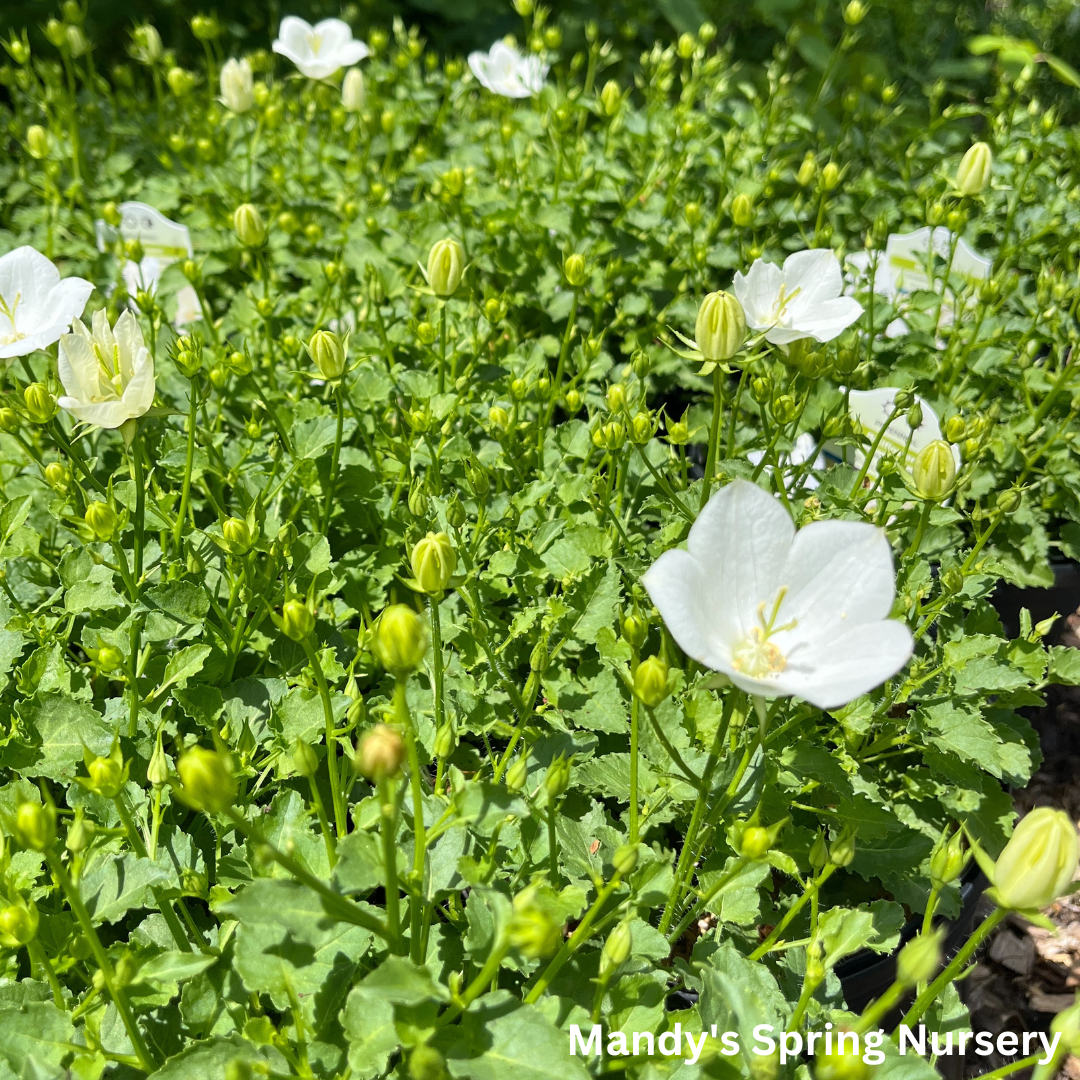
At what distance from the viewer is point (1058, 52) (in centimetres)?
625

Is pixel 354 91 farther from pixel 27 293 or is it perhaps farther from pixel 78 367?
pixel 78 367

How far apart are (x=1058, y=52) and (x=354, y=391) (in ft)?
20.8

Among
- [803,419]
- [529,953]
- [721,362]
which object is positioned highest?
[721,362]

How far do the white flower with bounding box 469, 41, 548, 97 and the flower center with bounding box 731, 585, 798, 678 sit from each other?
8.25ft

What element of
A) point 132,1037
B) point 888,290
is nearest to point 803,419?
point 888,290

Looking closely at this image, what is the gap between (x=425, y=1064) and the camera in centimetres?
92

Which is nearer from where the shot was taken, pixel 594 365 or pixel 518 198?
pixel 594 365

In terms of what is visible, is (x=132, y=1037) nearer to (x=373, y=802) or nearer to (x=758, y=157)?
(x=373, y=802)

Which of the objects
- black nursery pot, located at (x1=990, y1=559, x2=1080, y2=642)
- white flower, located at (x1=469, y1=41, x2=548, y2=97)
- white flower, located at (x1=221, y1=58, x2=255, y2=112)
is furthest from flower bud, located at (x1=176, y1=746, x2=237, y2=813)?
white flower, located at (x1=469, y1=41, x2=548, y2=97)

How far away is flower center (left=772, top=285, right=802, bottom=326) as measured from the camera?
1.80 metres

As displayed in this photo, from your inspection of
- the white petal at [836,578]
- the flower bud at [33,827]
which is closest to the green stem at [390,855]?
the flower bud at [33,827]

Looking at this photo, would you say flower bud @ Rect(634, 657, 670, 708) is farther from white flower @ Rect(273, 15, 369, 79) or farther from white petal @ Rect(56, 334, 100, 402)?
white flower @ Rect(273, 15, 369, 79)

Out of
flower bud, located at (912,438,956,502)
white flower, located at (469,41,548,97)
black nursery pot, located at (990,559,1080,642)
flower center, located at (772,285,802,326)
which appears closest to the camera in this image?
flower bud, located at (912,438,956,502)

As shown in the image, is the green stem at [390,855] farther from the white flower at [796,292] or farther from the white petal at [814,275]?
the white petal at [814,275]
